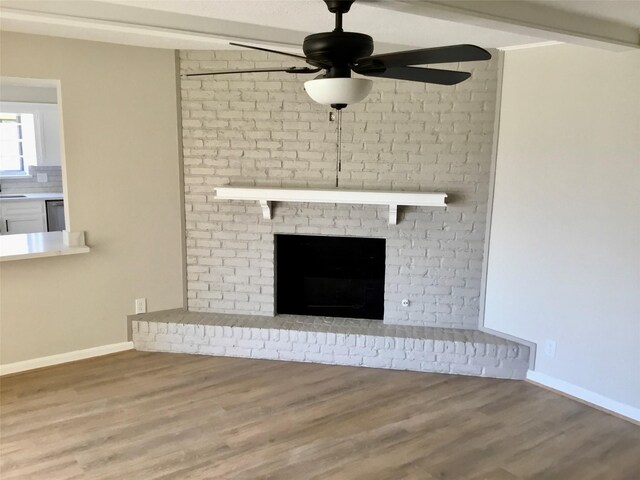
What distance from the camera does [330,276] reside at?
4.39 meters

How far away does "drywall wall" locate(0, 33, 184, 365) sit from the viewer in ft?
12.1

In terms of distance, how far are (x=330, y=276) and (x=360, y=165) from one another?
0.99 m

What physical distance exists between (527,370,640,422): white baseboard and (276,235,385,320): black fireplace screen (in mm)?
1289

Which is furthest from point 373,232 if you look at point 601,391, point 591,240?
point 601,391

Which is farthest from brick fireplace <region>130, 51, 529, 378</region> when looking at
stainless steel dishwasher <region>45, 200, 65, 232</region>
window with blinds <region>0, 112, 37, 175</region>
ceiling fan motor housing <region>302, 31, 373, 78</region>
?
window with blinds <region>0, 112, 37, 175</region>

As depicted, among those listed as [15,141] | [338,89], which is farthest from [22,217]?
[338,89]

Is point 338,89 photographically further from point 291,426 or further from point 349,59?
point 291,426

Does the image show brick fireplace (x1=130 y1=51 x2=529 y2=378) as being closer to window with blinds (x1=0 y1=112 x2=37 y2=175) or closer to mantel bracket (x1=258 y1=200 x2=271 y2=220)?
mantel bracket (x1=258 y1=200 x2=271 y2=220)

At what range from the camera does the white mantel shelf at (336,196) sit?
3799mm

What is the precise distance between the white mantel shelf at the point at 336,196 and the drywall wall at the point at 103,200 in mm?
602

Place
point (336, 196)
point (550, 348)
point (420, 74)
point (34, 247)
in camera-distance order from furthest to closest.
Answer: point (336, 196)
point (34, 247)
point (550, 348)
point (420, 74)

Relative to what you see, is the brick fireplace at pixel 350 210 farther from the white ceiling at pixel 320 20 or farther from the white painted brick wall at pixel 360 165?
the white ceiling at pixel 320 20

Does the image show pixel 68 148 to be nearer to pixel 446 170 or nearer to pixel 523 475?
pixel 446 170

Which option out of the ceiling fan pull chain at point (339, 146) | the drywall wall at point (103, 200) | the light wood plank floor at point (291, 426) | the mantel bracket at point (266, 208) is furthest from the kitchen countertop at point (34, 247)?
the ceiling fan pull chain at point (339, 146)
